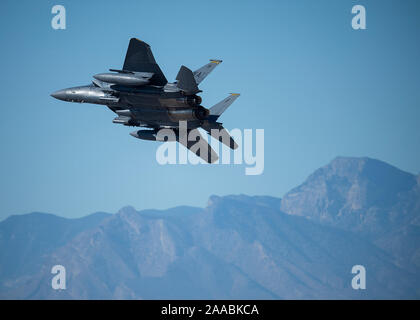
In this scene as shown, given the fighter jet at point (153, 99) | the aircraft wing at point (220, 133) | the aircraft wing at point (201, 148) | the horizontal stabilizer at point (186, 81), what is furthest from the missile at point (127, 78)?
the aircraft wing at point (201, 148)

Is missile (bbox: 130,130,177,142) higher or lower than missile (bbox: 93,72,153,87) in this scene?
lower

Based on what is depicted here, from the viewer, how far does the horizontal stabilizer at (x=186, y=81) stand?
41.4 metres

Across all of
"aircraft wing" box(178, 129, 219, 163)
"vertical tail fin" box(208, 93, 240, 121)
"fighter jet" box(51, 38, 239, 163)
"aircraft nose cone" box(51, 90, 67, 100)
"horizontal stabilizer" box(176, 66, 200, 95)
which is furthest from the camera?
"aircraft wing" box(178, 129, 219, 163)

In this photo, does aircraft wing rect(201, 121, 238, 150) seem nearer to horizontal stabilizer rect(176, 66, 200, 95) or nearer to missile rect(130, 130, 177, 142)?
missile rect(130, 130, 177, 142)

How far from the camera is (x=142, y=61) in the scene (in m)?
43.3

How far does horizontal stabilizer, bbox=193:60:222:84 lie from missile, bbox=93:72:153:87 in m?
4.66

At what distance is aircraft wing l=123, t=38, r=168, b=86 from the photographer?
42.5 metres

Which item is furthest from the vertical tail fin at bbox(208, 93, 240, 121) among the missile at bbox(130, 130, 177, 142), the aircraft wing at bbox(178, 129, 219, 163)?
the missile at bbox(130, 130, 177, 142)

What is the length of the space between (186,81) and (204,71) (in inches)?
205

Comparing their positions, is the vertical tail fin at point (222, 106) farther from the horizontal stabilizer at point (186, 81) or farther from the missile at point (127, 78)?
the missile at point (127, 78)

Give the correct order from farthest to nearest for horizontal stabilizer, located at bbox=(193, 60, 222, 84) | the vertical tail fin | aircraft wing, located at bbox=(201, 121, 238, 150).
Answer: the vertical tail fin, aircraft wing, located at bbox=(201, 121, 238, 150), horizontal stabilizer, located at bbox=(193, 60, 222, 84)
